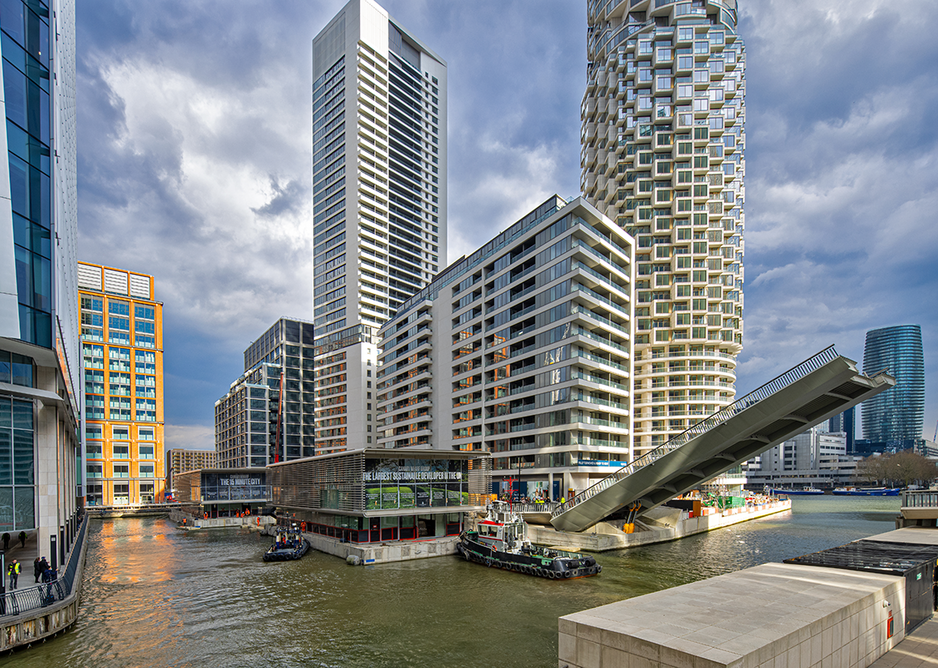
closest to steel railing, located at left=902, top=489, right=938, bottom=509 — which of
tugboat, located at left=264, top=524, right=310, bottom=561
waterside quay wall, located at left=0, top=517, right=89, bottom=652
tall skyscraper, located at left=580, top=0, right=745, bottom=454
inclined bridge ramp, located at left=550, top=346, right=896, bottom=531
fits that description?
inclined bridge ramp, located at left=550, top=346, right=896, bottom=531

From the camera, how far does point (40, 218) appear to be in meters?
24.2

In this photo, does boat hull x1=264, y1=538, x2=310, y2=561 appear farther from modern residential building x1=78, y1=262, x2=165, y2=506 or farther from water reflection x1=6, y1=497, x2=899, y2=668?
modern residential building x1=78, y1=262, x2=165, y2=506

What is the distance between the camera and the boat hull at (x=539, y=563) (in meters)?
31.8

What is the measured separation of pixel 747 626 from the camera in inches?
449

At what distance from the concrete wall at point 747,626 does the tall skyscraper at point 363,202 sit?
101m

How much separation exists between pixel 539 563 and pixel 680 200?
251 ft

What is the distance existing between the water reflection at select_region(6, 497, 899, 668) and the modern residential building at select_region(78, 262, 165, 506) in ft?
232

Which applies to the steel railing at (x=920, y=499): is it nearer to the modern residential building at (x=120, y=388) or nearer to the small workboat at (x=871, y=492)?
the modern residential building at (x=120, y=388)

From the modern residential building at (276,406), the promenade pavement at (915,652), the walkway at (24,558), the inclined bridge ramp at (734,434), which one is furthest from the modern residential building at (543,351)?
the modern residential building at (276,406)

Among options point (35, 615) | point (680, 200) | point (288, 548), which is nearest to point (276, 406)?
point (288, 548)

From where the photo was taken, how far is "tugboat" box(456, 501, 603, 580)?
32031 mm

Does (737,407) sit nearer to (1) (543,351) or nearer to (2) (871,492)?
(1) (543,351)

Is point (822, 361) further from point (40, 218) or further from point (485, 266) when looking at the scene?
point (485, 266)

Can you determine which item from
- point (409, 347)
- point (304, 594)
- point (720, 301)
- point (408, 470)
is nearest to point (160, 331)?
point (409, 347)
